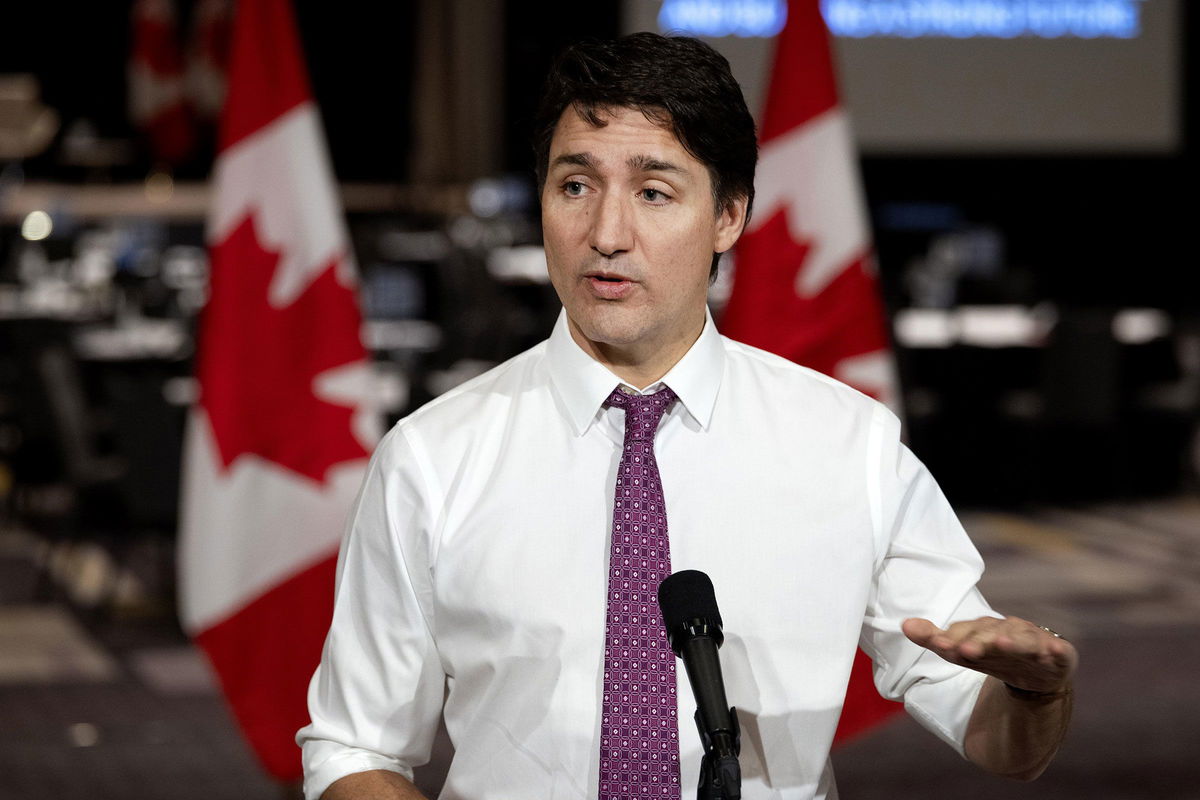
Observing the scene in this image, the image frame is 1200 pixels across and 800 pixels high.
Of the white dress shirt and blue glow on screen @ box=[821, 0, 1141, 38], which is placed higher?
blue glow on screen @ box=[821, 0, 1141, 38]

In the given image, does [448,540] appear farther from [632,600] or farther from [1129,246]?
[1129,246]

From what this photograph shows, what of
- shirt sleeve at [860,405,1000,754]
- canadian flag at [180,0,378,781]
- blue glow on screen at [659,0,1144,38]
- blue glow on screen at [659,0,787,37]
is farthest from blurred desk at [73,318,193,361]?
shirt sleeve at [860,405,1000,754]

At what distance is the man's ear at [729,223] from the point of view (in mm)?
1594

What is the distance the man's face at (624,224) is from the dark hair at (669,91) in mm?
14

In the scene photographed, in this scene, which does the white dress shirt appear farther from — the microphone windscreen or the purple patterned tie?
the microphone windscreen

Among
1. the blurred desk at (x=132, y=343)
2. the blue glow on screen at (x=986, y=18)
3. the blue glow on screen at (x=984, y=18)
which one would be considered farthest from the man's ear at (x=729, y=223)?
the blue glow on screen at (x=986, y=18)

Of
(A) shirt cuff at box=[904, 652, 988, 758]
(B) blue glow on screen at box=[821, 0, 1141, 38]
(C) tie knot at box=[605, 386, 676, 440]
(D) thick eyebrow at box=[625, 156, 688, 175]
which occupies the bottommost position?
(A) shirt cuff at box=[904, 652, 988, 758]

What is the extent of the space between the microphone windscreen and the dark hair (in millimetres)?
454

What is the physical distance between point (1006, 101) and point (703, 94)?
891cm

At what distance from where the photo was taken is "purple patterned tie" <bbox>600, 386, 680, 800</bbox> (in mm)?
1471

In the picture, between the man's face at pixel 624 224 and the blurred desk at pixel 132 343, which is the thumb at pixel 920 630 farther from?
the blurred desk at pixel 132 343

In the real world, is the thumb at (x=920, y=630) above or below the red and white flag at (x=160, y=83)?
below

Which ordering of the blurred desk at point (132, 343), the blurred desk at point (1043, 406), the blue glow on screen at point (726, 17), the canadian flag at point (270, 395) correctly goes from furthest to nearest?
the blue glow on screen at point (726, 17) < the blurred desk at point (1043, 406) < the blurred desk at point (132, 343) < the canadian flag at point (270, 395)

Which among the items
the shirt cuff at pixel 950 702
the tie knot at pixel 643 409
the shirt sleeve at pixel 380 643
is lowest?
the shirt cuff at pixel 950 702
